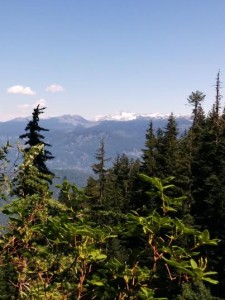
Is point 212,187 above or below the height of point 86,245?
below

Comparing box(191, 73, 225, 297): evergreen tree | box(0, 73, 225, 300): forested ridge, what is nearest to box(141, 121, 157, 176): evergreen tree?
box(191, 73, 225, 297): evergreen tree

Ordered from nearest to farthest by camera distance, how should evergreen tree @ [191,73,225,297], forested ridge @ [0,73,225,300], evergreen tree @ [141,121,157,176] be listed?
forested ridge @ [0,73,225,300] < evergreen tree @ [191,73,225,297] < evergreen tree @ [141,121,157,176]

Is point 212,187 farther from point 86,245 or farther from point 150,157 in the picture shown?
point 86,245

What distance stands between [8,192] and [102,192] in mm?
54047

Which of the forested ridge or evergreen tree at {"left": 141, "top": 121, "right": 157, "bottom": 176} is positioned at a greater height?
the forested ridge

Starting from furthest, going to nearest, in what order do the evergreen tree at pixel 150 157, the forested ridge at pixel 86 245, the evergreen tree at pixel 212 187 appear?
the evergreen tree at pixel 150 157
the evergreen tree at pixel 212 187
the forested ridge at pixel 86 245

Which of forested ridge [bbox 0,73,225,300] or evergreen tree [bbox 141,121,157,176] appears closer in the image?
forested ridge [bbox 0,73,225,300]

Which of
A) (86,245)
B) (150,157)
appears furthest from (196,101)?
(86,245)

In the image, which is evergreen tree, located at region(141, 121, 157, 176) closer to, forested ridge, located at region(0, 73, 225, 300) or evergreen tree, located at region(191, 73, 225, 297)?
evergreen tree, located at region(191, 73, 225, 297)

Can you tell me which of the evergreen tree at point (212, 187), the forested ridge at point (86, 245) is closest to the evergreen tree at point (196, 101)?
the evergreen tree at point (212, 187)

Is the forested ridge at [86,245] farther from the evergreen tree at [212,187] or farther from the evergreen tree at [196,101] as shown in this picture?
the evergreen tree at [196,101]

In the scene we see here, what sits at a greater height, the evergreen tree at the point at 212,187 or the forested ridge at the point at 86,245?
the forested ridge at the point at 86,245

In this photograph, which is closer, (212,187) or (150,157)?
(212,187)

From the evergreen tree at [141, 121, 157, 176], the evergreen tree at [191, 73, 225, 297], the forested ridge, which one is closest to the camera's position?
the forested ridge
